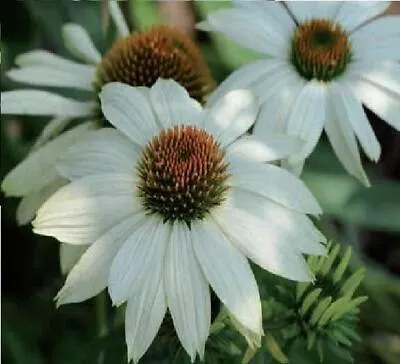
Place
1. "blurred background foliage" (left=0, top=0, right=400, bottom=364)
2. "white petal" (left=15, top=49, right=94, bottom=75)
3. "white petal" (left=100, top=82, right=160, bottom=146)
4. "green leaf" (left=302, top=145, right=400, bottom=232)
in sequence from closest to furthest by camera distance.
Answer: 1. "white petal" (left=100, top=82, right=160, bottom=146)
2. "white petal" (left=15, top=49, right=94, bottom=75)
3. "blurred background foliage" (left=0, top=0, right=400, bottom=364)
4. "green leaf" (left=302, top=145, right=400, bottom=232)

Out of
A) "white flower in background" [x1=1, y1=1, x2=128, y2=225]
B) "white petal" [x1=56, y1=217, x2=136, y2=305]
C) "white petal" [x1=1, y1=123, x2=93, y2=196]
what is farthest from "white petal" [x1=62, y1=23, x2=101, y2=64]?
"white petal" [x1=56, y1=217, x2=136, y2=305]

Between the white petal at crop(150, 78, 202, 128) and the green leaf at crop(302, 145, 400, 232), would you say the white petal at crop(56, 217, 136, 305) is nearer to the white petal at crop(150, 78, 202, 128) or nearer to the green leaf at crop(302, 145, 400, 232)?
the white petal at crop(150, 78, 202, 128)

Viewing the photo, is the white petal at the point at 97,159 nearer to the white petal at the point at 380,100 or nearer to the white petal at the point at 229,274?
the white petal at the point at 229,274

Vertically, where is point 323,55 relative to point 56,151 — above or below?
above

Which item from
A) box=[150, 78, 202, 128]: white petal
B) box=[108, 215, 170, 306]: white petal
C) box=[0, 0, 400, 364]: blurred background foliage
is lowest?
box=[0, 0, 400, 364]: blurred background foliage

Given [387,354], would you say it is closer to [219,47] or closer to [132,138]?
[219,47]

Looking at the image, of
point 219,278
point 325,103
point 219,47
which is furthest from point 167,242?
point 219,47

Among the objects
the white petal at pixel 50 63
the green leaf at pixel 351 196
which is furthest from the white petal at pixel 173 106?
the green leaf at pixel 351 196

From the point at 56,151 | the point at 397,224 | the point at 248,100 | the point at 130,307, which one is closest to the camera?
the point at 130,307

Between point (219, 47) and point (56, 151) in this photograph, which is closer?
point (56, 151)
